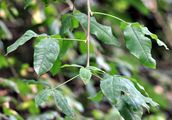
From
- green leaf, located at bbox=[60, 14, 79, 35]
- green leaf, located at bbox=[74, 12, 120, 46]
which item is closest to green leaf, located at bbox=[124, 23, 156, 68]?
green leaf, located at bbox=[74, 12, 120, 46]

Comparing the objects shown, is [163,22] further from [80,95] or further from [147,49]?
[147,49]

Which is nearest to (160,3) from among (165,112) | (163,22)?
(163,22)

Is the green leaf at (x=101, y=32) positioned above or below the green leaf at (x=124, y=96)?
above

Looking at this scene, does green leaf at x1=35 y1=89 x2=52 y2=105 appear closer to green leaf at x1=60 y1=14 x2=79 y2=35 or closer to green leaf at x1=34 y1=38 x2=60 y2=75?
green leaf at x1=34 y1=38 x2=60 y2=75

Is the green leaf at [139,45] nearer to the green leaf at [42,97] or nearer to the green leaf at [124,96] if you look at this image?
the green leaf at [124,96]

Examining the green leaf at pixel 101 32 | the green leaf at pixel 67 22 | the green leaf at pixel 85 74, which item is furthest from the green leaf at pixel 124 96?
the green leaf at pixel 67 22
